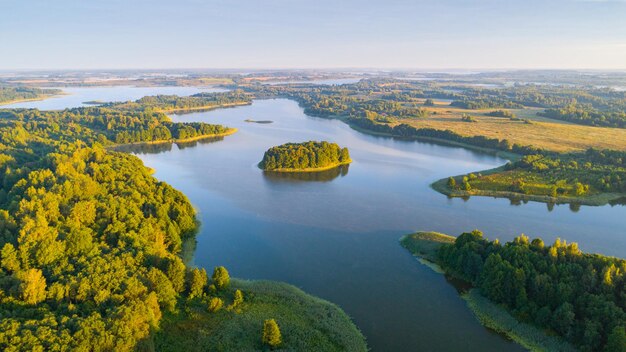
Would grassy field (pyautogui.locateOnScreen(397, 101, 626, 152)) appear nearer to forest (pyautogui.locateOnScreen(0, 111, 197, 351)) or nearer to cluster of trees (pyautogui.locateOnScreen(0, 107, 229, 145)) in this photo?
cluster of trees (pyautogui.locateOnScreen(0, 107, 229, 145))

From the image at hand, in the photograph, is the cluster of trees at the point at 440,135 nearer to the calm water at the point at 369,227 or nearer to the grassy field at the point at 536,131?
the grassy field at the point at 536,131

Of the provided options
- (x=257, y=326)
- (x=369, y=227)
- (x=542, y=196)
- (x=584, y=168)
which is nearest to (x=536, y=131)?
(x=584, y=168)

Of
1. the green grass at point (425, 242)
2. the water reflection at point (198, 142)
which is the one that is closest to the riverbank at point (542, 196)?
the green grass at point (425, 242)

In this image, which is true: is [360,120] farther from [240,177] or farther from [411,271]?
[411,271]

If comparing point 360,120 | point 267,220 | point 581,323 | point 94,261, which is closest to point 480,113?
point 360,120

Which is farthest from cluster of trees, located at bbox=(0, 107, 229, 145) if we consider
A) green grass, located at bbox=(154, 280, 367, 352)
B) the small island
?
green grass, located at bbox=(154, 280, 367, 352)

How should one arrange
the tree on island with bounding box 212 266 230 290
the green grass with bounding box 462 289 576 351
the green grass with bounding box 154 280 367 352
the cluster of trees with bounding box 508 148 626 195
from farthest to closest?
the cluster of trees with bounding box 508 148 626 195
the tree on island with bounding box 212 266 230 290
the green grass with bounding box 462 289 576 351
the green grass with bounding box 154 280 367 352

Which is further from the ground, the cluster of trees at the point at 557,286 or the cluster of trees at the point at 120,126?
the cluster of trees at the point at 120,126

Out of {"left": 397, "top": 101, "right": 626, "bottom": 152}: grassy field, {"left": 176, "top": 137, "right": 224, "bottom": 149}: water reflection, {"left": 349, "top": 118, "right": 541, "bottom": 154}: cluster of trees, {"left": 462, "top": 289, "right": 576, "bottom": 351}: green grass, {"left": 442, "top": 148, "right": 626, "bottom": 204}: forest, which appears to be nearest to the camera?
{"left": 462, "top": 289, "right": 576, "bottom": 351}: green grass
